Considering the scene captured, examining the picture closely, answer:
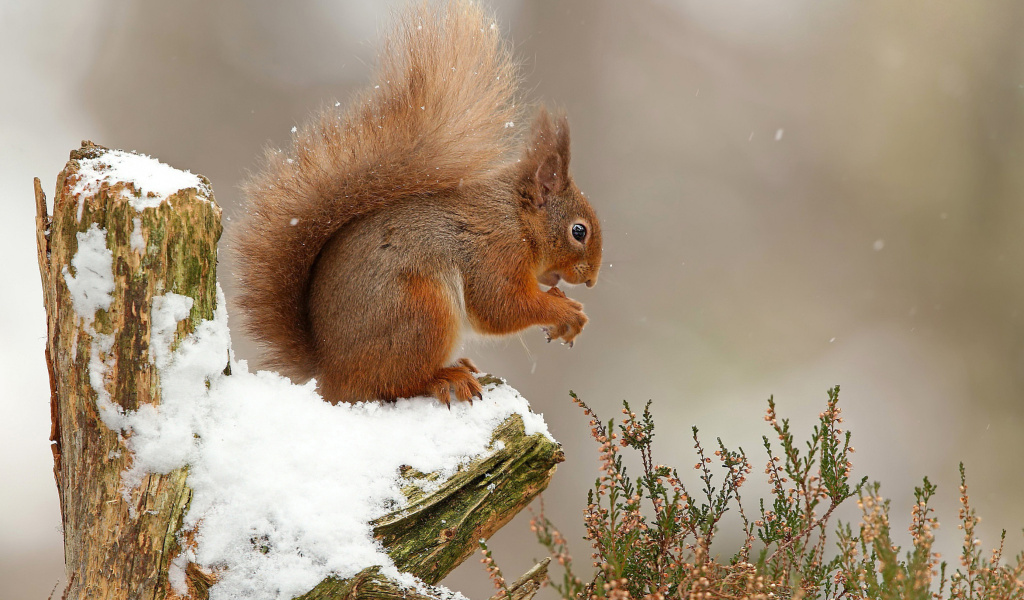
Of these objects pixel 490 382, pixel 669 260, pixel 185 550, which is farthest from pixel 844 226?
pixel 185 550

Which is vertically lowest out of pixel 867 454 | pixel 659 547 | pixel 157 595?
pixel 157 595

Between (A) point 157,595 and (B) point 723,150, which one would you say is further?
(B) point 723,150

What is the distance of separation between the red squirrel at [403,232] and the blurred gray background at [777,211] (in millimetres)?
1898

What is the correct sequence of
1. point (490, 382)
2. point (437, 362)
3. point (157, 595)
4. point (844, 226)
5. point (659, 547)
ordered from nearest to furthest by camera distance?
point (157, 595), point (659, 547), point (437, 362), point (490, 382), point (844, 226)

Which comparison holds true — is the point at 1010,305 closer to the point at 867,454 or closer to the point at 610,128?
the point at 867,454

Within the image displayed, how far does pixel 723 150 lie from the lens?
3855 mm

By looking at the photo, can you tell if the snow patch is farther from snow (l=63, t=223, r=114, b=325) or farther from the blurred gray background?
the blurred gray background

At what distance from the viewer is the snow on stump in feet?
3.37

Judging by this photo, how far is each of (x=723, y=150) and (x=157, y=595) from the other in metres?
3.47

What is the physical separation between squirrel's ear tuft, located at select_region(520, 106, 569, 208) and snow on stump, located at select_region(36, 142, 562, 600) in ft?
2.41

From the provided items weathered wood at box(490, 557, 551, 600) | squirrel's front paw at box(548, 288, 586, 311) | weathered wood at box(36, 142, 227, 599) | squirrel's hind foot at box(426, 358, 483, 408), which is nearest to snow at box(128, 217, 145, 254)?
weathered wood at box(36, 142, 227, 599)

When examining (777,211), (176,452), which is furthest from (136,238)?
(777,211)

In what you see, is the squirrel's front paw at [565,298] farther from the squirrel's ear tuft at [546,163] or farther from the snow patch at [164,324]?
the snow patch at [164,324]

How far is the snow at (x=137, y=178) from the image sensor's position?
1076 mm
